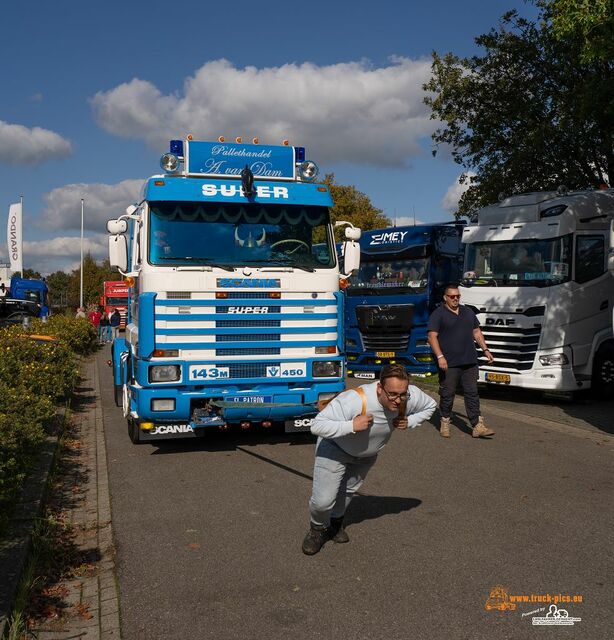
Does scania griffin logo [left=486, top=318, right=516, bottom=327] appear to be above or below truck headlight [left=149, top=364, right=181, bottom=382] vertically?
above

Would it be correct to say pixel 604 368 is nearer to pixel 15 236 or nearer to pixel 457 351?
pixel 457 351

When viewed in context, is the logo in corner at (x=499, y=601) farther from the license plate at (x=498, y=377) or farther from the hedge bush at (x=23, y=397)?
the license plate at (x=498, y=377)

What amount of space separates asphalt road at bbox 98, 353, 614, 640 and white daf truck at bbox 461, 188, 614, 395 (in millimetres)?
3063

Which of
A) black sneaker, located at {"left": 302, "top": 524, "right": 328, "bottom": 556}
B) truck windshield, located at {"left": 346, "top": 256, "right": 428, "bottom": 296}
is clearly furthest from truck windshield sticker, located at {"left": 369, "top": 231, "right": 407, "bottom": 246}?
black sneaker, located at {"left": 302, "top": 524, "right": 328, "bottom": 556}

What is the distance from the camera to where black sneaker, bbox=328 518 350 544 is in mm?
5496

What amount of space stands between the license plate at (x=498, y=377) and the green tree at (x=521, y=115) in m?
7.63

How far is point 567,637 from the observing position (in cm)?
397

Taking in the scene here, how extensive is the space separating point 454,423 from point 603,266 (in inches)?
156

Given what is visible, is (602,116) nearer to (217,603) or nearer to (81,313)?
(217,603)

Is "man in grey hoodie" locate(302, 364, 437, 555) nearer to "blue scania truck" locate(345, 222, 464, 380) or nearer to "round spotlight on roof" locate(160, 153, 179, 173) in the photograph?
"round spotlight on roof" locate(160, 153, 179, 173)

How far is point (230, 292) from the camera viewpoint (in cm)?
849

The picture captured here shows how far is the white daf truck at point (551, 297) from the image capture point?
474 inches

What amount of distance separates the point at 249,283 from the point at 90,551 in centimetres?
384

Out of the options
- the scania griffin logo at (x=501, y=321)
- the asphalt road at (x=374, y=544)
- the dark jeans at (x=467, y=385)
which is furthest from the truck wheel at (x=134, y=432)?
the scania griffin logo at (x=501, y=321)
